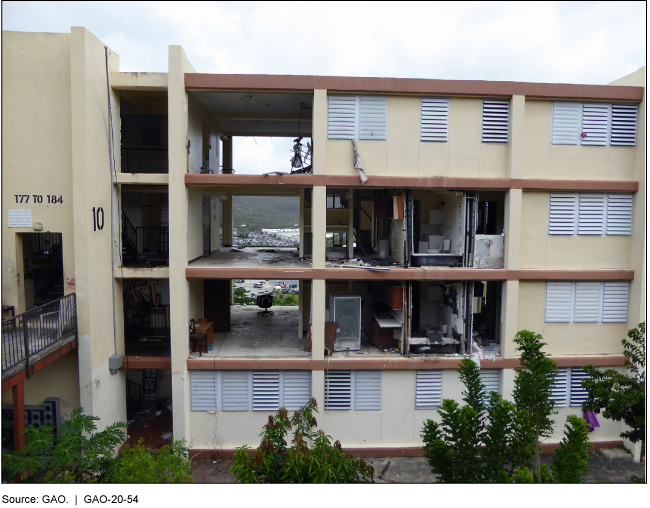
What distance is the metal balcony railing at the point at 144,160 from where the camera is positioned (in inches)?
604

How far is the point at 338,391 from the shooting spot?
12828 millimetres

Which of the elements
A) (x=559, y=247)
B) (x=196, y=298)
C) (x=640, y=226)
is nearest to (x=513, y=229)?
(x=559, y=247)

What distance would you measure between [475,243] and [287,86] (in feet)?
25.0

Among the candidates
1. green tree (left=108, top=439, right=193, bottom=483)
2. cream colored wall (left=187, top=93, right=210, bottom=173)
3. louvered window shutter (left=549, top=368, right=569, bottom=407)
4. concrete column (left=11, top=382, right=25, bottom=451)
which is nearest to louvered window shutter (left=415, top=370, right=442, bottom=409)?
louvered window shutter (left=549, top=368, right=569, bottom=407)

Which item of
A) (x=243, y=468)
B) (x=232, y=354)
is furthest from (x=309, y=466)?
(x=232, y=354)

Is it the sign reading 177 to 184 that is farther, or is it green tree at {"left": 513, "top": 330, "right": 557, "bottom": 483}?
the sign reading 177 to 184

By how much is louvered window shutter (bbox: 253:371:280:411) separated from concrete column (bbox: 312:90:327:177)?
21.6 feet

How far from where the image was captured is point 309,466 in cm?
764

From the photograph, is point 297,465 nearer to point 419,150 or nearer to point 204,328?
point 204,328

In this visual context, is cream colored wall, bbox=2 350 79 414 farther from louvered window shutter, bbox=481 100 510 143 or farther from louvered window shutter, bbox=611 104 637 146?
louvered window shutter, bbox=611 104 637 146

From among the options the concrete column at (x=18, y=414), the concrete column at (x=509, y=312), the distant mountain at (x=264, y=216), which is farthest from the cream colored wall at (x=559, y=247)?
the distant mountain at (x=264, y=216)

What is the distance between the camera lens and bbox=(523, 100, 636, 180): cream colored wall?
12.5 m

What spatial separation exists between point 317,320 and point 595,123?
35.4ft

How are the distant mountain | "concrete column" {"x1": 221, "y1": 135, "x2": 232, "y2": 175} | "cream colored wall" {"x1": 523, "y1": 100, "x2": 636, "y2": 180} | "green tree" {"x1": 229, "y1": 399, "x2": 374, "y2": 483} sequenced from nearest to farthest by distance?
"green tree" {"x1": 229, "y1": 399, "x2": 374, "y2": 483} < "cream colored wall" {"x1": 523, "y1": 100, "x2": 636, "y2": 180} < "concrete column" {"x1": 221, "y1": 135, "x2": 232, "y2": 175} < the distant mountain
